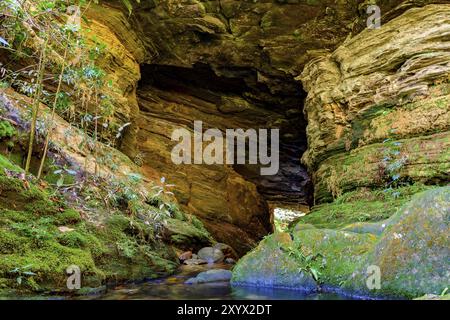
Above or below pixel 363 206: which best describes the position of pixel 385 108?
above

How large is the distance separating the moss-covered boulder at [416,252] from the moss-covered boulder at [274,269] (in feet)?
2.00

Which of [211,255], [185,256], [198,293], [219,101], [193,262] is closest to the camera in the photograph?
[198,293]

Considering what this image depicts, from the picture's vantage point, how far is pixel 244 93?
48.2 ft

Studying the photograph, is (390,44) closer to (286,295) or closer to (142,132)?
(286,295)

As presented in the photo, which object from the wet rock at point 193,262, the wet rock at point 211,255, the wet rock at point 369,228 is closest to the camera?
the wet rock at point 369,228

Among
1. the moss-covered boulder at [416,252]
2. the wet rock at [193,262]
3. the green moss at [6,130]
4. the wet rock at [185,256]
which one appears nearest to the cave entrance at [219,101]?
the wet rock at [185,256]

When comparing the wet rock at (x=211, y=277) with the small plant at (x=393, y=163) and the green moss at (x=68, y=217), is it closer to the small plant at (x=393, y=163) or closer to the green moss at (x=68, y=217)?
the green moss at (x=68, y=217)

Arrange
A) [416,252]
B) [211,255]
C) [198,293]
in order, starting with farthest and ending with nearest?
[211,255] → [198,293] → [416,252]

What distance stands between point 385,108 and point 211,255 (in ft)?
18.5

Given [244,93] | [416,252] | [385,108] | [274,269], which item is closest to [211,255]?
[274,269]

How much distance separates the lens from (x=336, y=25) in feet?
37.9

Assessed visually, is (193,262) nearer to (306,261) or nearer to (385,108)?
(306,261)

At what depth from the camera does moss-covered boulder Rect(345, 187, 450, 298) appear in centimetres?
326

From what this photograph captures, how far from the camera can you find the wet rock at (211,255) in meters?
7.98
